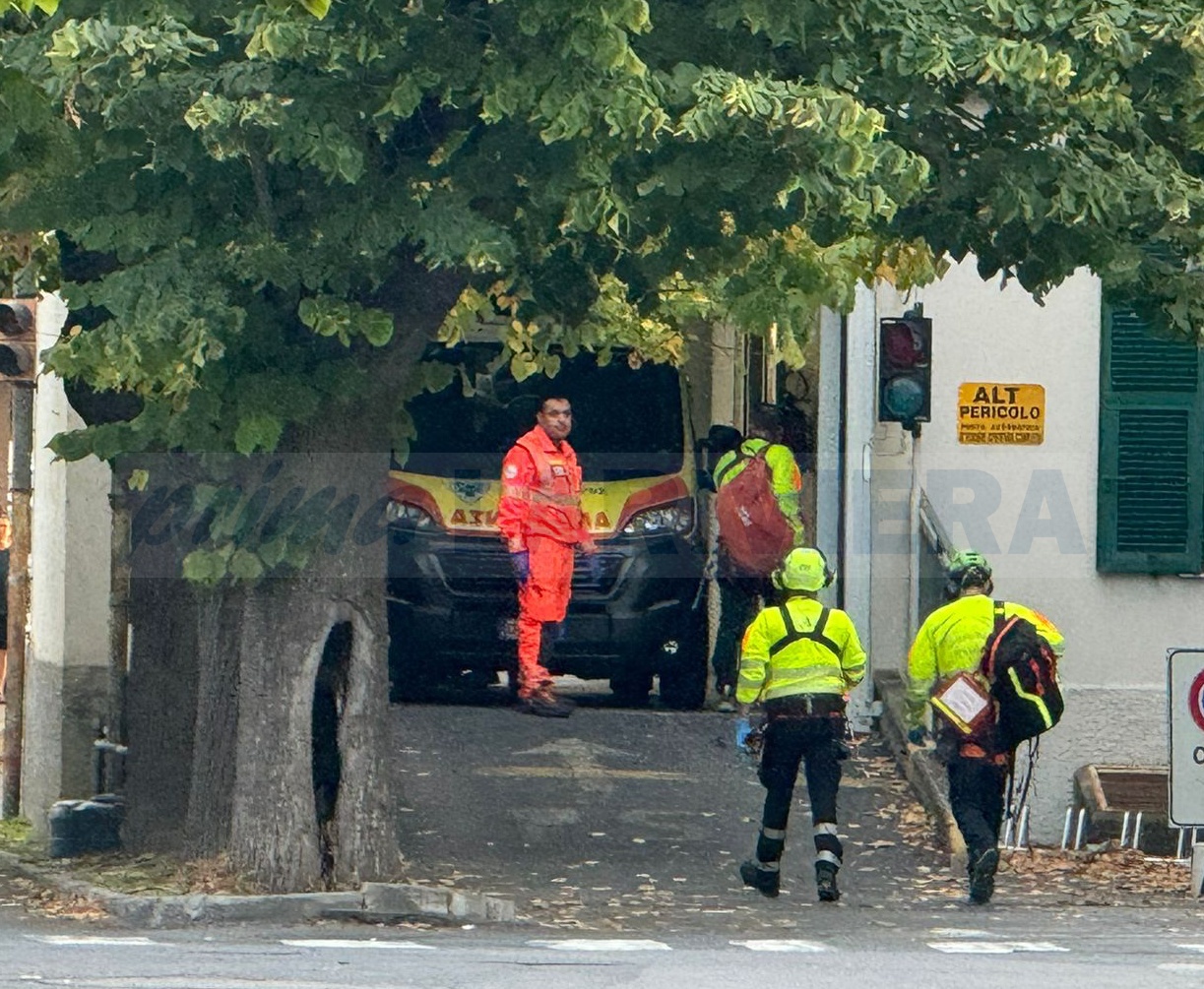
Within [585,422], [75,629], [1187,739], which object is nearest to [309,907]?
[1187,739]

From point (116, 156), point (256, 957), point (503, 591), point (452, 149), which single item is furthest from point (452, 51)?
point (503, 591)

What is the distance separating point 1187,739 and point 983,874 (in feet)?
4.44

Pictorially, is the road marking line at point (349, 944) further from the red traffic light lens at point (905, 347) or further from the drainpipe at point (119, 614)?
the red traffic light lens at point (905, 347)

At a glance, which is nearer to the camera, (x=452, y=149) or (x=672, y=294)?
(x=452, y=149)

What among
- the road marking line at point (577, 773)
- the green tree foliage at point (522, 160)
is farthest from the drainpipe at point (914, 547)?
the green tree foliage at point (522, 160)

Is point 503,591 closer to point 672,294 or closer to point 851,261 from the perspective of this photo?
point 672,294


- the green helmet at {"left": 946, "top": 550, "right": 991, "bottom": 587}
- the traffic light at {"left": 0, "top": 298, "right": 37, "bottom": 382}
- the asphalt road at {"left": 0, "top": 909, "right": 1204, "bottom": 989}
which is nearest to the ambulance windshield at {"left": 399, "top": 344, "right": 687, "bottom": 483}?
the traffic light at {"left": 0, "top": 298, "right": 37, "bottom": 382}

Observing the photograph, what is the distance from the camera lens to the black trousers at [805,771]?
12531 millimetres

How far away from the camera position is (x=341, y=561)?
12203 millimetres

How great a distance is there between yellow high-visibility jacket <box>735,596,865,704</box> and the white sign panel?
1676 mm

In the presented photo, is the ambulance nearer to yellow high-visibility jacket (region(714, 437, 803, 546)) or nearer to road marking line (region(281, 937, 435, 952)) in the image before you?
yellow high-visibility jacket (region(714, 437, 803, 546))

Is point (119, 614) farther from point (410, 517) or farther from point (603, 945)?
point (603, 945)

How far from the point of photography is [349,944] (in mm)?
10867

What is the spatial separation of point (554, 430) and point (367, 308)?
11.4 feet
